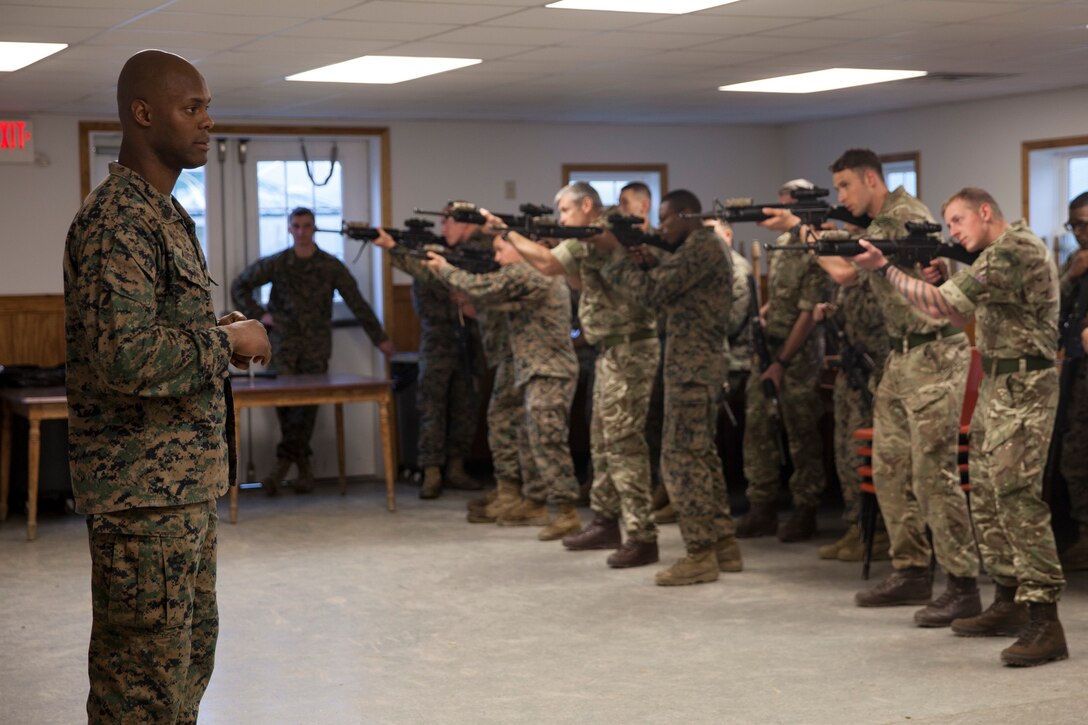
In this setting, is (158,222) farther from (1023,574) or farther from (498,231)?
(498,231)

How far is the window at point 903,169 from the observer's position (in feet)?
33.1

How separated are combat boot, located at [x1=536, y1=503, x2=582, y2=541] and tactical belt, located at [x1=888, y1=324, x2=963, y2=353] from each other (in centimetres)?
255

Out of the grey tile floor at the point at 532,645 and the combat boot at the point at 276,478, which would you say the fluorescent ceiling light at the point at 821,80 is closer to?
the grey tile floor at the point at 532,645

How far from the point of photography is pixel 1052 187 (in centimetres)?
926

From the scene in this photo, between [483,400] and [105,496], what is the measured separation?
7051mm

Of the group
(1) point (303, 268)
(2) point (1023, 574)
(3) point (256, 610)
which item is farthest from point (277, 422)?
(2) point (1023, 574)

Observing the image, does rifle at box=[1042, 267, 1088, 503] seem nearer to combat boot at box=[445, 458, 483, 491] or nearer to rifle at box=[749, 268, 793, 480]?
rifle at box=[749, 268, 793, 480]

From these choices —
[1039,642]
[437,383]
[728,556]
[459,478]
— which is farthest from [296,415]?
[1039,642]

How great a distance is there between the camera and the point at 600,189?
11.0 metres

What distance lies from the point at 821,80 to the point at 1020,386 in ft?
13.1

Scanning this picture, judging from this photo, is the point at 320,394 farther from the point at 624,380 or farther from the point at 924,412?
the point at 924,412

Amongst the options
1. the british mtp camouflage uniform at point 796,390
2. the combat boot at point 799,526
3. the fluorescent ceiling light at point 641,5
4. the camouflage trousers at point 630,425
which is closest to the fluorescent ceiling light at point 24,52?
the fluorescent ceiling light at point 641,5

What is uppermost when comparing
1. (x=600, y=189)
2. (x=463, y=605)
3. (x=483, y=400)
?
(x=600, y=189)

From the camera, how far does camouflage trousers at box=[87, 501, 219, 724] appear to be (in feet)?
9.00
